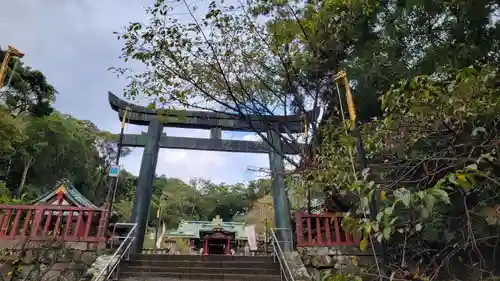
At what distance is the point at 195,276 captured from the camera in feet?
18.7

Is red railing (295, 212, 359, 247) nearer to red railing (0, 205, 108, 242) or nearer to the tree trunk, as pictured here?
red railing (0, 205, 108, 242)

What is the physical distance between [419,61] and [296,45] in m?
2.06

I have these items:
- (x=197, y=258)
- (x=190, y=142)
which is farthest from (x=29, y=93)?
(x=197, y=258)

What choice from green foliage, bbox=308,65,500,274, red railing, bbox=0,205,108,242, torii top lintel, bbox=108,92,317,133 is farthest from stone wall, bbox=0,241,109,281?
torii top lintel, bbox=108,92,317,133

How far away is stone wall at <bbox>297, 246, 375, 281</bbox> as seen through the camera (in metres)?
4.94

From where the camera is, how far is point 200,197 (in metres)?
30.5

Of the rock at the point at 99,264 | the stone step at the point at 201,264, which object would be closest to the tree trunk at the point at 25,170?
the stone step at the point at 201,264

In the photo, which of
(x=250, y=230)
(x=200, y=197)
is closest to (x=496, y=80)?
(x=250, y=230)

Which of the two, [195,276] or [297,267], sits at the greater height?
[297,267]

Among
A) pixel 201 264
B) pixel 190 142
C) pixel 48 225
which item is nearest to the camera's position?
pixel 48 225

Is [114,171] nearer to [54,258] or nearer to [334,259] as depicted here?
[54,258]

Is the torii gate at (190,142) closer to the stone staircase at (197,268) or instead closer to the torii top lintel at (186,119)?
the torii top lintel at (186,119)

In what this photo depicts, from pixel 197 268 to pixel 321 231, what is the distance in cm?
228

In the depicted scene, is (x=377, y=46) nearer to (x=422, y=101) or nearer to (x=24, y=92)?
Answer: (x=422, y=101)
